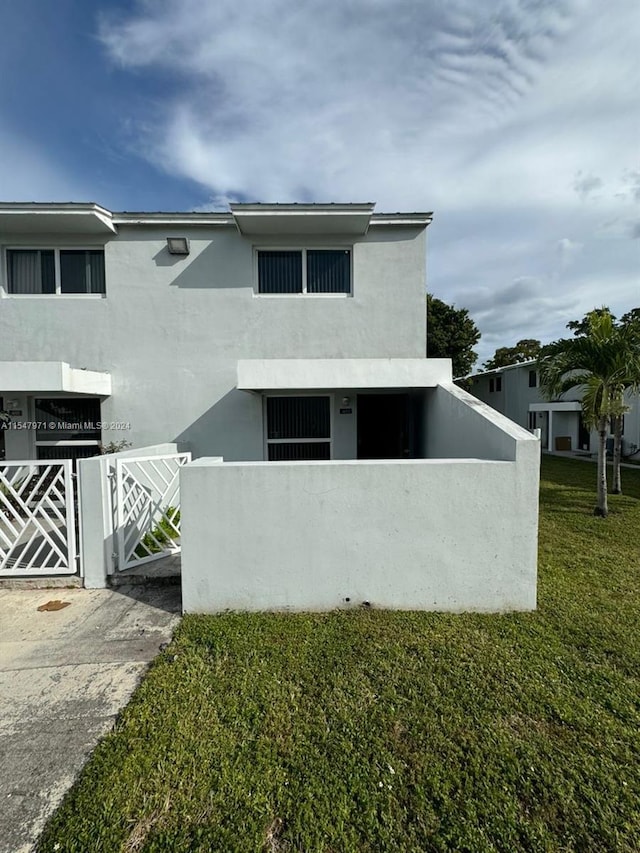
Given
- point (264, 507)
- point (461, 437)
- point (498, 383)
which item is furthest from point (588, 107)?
point (498, 383)

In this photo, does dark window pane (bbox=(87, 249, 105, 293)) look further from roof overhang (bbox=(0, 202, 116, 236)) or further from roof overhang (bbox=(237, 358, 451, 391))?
roof overhang (bbox=(237, 358, 451, 391))

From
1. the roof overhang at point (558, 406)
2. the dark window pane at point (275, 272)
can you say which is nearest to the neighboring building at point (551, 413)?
the roof overhang at point (558, 406)

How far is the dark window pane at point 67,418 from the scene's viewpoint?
34.8 feet

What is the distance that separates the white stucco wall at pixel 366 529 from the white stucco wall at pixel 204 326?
19.2 ft

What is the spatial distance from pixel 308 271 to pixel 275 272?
942mm

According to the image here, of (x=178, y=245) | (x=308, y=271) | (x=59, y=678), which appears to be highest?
(x=178, y=245)

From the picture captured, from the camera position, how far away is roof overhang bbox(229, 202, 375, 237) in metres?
9.56

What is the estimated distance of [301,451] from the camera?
1092cm

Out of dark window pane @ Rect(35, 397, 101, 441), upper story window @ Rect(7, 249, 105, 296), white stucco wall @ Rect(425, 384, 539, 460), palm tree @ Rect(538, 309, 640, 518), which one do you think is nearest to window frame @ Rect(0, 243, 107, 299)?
upper story window @ Rect(7, 249, 105, 296)

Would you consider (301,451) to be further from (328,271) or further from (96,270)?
(96,270)

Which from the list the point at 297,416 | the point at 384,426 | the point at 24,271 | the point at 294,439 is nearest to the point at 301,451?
the point at 294,439

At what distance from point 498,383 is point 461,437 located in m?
26.7

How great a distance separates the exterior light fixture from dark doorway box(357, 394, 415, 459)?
6361 millimetres

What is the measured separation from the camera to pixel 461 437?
7.11m
